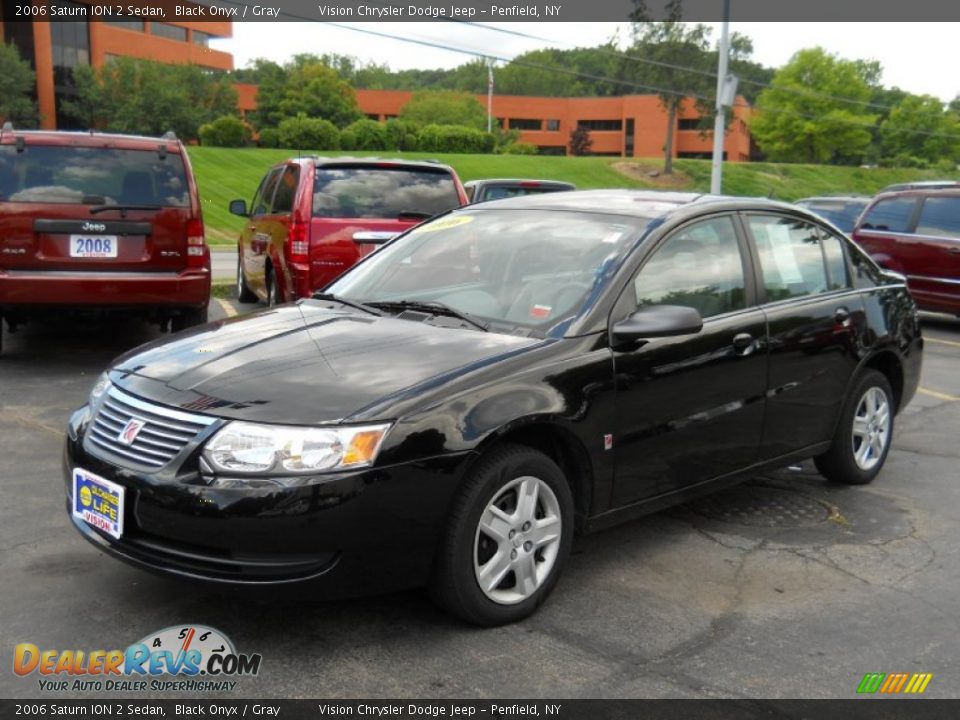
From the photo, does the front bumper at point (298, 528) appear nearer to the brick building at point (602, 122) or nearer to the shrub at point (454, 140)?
the shrub at point (454, 140)

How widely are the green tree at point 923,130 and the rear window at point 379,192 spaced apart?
79.1 meters

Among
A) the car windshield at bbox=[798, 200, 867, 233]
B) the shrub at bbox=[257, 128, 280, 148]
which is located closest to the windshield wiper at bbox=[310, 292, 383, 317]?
the car windshield at bbox=[798, 200, 867, 233]

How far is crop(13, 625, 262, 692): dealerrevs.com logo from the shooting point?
312 centimetres

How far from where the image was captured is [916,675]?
11.0ft

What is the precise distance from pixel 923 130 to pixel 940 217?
77809mm

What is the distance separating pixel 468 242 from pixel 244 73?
10188 centimetres

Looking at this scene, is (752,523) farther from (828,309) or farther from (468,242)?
(468,242)

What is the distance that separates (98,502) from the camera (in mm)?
3467

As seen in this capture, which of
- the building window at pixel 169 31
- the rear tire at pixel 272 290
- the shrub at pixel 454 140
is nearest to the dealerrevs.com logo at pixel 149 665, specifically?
the rear tire at pixel 272 290

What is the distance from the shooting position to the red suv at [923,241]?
1156cm

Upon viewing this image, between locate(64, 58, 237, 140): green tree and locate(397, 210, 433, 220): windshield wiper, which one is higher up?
locate(64, 58, 237, 140): green tree

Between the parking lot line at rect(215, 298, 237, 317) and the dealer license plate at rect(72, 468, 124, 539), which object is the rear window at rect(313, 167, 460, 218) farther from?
the dealer license plate at rect(72, 468, 124, 539)

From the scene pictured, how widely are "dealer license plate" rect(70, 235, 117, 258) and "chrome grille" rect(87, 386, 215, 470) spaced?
4.41 meters

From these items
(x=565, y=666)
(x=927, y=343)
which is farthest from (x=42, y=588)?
(x=927, y=343)
